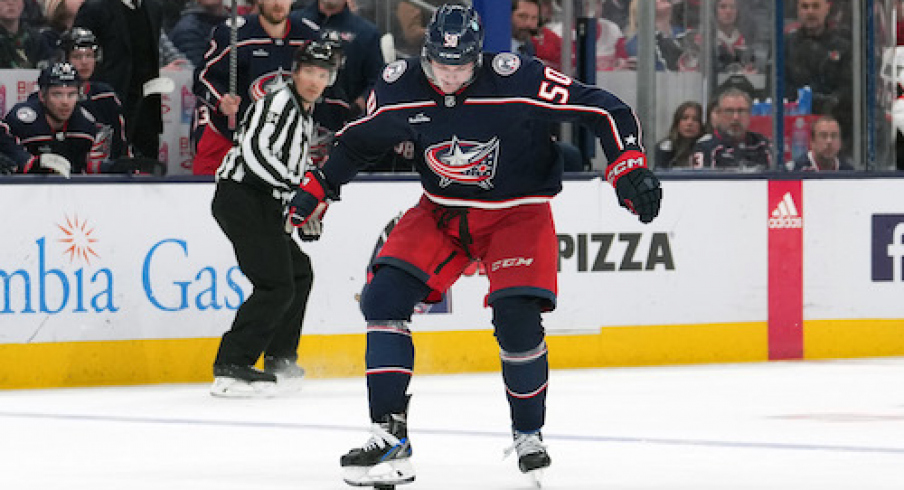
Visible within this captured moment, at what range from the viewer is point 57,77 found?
297 inches

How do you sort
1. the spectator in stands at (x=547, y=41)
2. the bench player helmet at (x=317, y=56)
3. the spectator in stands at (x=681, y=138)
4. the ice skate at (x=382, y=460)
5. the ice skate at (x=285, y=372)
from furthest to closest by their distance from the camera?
the spectator in stands at (x=547, y=41) → the spectator in stands at (x=681, y=138) → the ice skate at (x=285, y=372) → the bench player helmet at (x=317, y=56) → the ice skate at (x=382, y=460)

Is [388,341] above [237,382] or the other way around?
above

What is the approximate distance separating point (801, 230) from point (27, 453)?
13.4 ft

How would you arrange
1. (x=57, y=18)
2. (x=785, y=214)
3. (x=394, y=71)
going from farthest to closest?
(x=785, y=214) < (x=57, y=18) < (x=394, y=71)

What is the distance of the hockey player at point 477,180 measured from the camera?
15.4 feet

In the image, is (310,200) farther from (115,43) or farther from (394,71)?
(115,43)

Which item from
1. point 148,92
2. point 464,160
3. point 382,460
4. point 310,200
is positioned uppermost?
point 148,92

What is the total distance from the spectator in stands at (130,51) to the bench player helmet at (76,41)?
76 mm

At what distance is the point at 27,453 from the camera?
17.8 feet

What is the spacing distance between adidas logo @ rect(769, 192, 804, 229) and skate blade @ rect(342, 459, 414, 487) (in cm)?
404

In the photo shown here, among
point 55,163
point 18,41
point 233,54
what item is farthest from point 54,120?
point 233,54

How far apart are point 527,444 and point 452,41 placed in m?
1.07

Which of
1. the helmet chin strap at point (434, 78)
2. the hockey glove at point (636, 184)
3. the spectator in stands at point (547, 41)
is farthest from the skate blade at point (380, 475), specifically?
the spectator in stands at point (547, 41)

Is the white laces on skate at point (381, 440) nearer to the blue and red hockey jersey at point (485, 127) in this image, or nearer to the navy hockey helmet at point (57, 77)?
the blue and red hockey jersey at point (485, 127)
